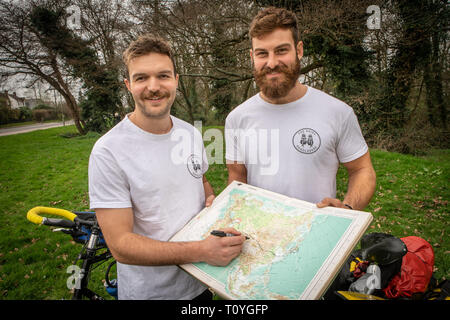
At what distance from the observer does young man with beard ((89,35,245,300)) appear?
1.46 m

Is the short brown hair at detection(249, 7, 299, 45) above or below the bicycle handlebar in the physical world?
above

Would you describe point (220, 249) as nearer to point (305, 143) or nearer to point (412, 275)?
point (305, 143)

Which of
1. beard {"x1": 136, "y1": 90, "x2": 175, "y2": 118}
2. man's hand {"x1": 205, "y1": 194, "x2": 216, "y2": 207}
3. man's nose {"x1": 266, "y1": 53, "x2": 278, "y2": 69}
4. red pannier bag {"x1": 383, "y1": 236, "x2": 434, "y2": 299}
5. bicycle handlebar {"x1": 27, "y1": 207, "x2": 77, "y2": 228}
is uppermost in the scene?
man's nose {"x1": 266, "y1": 53, "x2": 278, "y2": 69}

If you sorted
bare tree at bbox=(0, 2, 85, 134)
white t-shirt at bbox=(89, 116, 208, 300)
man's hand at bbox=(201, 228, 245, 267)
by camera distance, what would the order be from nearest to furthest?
man's hand at bbox=(201, 228, 245, 267)
white t-shirt at bbox=(89, 116, 208, 300)
bare tree at bbox=(0, 2, 85, 134)

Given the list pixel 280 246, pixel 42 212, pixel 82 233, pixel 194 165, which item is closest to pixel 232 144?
pixel 194 165

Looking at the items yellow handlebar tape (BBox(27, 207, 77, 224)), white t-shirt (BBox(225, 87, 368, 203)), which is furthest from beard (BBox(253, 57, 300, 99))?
yellow handlebar tape (BBox(27, 207, 77, 224))

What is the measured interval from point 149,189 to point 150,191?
0.02 metres

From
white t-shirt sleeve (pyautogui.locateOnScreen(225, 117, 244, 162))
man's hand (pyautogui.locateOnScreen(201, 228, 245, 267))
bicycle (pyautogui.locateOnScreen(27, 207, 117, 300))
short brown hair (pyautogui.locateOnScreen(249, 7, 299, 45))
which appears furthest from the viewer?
white t-shirt sleeve (pyautogui.locateOnScreen(225, 117, 244, 162))

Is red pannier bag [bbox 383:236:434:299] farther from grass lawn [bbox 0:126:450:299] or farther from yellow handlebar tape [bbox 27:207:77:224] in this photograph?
yellow handlebar tape [bbox 27:207:77:224]

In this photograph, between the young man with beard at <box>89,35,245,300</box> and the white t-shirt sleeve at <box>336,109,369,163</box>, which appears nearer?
the young man with beard at <box>89,35,245,300</box>

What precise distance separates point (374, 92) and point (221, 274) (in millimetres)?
10552

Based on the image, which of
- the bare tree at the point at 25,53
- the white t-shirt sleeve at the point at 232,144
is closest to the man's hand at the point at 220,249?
the white t-shirt sleeve at the point at 232,144
